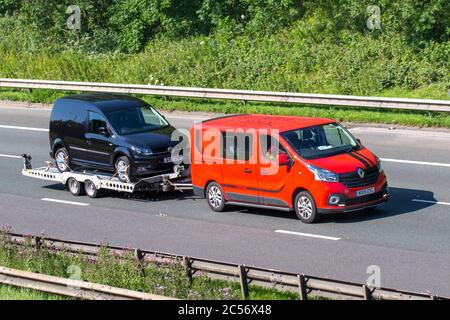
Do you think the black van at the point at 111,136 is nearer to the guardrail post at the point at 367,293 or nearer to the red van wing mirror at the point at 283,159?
the red van wing mirror at the point at 283,159

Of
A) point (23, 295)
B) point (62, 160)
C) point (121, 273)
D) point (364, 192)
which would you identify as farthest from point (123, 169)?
point (23, 295)

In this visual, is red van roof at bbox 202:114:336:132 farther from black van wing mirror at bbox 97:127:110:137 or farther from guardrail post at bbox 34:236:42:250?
guardrail post at bbox 34:236:42:250

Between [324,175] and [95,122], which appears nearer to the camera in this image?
[324,175]

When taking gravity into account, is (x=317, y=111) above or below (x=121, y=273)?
above

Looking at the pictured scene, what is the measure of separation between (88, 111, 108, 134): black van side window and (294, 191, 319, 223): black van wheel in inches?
220

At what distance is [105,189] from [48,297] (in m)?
8.27

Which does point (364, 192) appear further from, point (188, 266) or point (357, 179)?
point (188, 266)

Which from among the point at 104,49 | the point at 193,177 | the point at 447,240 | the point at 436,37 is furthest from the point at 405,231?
the point at 104,49

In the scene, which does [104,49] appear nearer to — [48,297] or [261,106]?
[261,106]

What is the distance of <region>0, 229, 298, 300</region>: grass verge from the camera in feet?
42.7

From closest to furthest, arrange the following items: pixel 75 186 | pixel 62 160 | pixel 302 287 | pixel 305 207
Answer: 1. pixel 302 287
2. pixel 305 207
3. pixel 75 186
4. pixel 62 160

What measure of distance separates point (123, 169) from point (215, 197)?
255cm

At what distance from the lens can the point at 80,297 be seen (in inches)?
519

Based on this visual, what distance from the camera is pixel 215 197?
63.5ft
